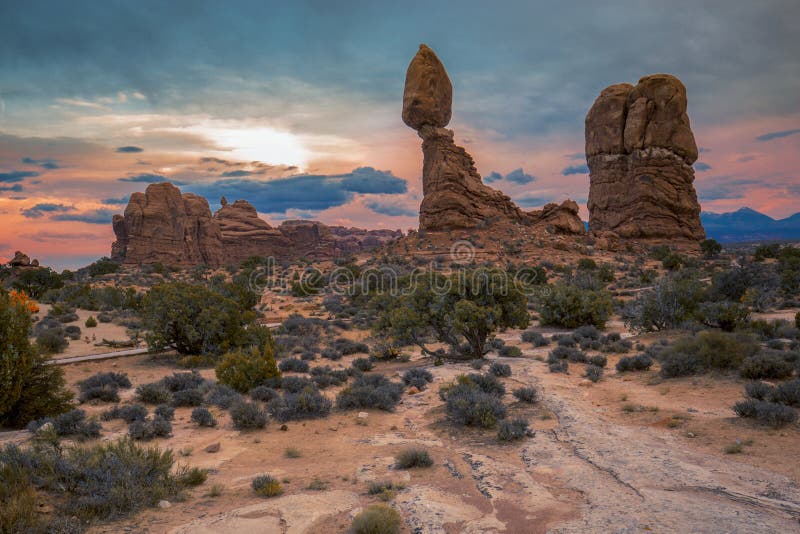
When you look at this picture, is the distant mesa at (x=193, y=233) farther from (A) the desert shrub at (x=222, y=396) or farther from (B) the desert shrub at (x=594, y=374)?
(B) the desert shrub at (x=594, y=374)

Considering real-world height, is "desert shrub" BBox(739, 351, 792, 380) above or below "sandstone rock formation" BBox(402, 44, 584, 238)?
below

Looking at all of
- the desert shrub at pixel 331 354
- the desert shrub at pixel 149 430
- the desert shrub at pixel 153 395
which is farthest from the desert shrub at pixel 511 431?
the desert shrub at pixel 331 354

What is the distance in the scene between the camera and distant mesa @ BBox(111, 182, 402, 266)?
63.2 meters

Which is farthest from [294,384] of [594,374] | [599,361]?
[599,361]

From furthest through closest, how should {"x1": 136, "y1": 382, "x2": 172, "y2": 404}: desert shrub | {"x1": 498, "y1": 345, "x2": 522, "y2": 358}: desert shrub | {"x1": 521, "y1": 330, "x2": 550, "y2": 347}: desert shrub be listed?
{"x1": 521, "y1": 330, "x2": 550, "y2": 347}: desert shrub < {"x1": 498, "y1": 345, "x2": 522, "y2": 358}: desert shrub < {"x1": 136, "y1": 382, "x2": 172, "y2": 404}: desert shrub

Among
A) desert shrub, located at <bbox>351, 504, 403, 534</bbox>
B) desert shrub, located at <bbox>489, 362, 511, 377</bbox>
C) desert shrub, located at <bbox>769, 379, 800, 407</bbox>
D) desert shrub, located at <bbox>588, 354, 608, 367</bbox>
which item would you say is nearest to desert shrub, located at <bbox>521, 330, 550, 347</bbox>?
desert shrub, located at <bbox>588, 354, 608, 367</bbox>

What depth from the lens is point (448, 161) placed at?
46.3 metres

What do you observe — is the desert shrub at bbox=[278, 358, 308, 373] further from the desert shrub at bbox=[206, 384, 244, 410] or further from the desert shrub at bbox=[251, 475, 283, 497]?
the desert shrub at bbox=[251, 475, 283, 497]

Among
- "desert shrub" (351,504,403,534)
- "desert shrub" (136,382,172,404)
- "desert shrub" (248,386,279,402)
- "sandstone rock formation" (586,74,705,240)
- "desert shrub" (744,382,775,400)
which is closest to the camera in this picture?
"desert shrub" (351,504,403,534)

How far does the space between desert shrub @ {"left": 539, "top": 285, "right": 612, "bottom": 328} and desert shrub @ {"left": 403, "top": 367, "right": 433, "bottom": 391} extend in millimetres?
10026

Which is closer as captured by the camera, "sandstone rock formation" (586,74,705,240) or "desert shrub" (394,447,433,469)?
"desert shrub" (394,447,433,469)

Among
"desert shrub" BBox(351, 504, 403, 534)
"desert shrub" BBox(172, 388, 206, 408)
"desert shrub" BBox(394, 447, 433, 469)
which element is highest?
"desert shrub" BBox(351, 504, 403, 534)

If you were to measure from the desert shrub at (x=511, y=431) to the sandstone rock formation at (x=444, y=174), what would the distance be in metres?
39.0

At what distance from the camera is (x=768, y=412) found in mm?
7094
